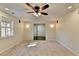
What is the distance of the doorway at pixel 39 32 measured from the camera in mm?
9625

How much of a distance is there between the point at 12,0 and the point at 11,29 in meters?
5.26

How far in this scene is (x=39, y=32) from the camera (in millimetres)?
9750

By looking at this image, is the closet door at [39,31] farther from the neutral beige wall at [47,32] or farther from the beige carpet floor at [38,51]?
the beige carpet floor at [38,51]

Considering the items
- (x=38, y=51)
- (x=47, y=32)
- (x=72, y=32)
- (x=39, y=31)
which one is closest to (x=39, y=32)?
(x=39, y=31)

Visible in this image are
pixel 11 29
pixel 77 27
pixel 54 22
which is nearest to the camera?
pixel 77 27

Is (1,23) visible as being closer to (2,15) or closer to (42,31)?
(2,15)

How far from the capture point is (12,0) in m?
0.73

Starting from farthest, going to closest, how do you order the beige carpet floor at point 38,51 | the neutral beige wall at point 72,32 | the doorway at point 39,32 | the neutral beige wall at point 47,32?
the doorway at point 39,32 < the neutral beige wall at point 47,32 < the beige carpet floor at point 38,51 < the neutral beige wall at point 72,32

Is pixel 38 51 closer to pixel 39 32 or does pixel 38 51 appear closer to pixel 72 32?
pixel 72 32

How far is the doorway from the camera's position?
9.62m

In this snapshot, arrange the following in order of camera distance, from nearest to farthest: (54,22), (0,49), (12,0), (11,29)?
(12,0), (0,49), (11,29), (54,22)

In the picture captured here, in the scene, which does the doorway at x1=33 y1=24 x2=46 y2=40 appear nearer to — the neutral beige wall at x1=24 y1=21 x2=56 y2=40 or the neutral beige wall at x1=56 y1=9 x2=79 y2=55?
the neutral beige wall at x1=24 y1=21 x2=56 y2=40

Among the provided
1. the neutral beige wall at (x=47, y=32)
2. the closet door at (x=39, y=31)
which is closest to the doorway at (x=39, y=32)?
the closet door at (x=39, y=31)

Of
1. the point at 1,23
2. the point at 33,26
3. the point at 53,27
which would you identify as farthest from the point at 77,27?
the point at 33,26
